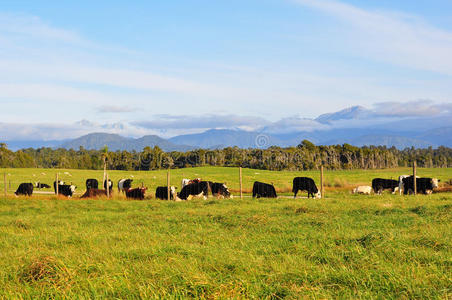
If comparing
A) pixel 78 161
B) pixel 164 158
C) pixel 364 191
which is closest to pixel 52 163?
pixel 78 161

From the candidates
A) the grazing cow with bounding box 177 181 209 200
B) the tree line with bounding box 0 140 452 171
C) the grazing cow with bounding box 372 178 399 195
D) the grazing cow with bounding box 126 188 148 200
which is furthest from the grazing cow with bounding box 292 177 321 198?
the tree line with bounding box 0 140 452 171

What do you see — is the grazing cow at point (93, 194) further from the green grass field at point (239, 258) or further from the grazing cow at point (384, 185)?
the grazing cow at point (384, 185)

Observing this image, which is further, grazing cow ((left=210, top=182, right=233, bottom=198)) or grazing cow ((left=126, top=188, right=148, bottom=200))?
grazing cow ((left=210, top=182, right=233, bottom=198))

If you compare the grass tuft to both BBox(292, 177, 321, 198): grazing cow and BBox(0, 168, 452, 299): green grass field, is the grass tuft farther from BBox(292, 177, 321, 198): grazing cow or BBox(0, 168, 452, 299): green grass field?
BBox(292, 177, 321, 198): grazing cow

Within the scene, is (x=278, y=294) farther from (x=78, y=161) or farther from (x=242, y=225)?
(x=78, y=161)

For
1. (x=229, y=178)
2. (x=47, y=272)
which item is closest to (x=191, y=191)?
(x=47, y=272)

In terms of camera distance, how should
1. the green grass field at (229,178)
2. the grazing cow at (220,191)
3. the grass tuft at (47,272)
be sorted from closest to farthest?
the grass tuft at (47,272), the grazing cow at (220,191), the green grass field at (229,178)

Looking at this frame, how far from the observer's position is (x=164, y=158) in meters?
113

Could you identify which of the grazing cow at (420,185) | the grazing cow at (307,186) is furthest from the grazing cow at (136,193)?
the grazing cow at (420,185)

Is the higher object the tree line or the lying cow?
the tree line

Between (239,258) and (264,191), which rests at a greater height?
(239,258)

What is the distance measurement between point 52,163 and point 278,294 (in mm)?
150125

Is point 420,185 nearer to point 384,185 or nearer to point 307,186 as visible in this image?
point 384,185

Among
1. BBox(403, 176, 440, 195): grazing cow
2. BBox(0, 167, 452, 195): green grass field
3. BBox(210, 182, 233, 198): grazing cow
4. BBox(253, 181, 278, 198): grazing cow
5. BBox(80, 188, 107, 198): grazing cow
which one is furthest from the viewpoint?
BBox(0, 167, 452, 195): green grass field
